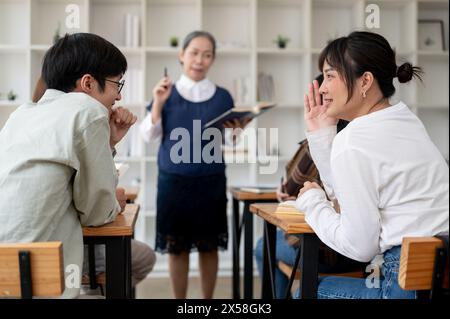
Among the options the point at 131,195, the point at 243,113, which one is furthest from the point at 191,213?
the point at 243,113

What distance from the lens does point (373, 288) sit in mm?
1110

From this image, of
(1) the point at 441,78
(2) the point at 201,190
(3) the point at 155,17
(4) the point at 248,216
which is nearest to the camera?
(1) the point at 441,78

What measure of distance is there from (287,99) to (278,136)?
26 centimetres

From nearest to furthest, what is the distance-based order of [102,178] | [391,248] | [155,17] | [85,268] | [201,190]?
1. [391,248]
2. [102,178]
3. [85,268]
4. [201,190]
5. [155,17]

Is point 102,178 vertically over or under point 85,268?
over

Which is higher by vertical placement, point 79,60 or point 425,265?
point 79,60

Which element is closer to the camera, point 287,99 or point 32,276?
point 32,276

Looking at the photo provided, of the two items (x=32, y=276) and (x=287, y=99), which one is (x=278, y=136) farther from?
(x=32, y=276)

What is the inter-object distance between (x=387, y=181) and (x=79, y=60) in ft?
2.16

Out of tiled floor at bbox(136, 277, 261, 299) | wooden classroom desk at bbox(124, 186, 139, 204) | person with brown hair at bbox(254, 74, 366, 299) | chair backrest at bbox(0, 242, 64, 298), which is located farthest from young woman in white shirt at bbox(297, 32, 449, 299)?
tiled floor at bbox(136, 277, 261, 299)

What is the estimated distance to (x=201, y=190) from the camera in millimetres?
2346

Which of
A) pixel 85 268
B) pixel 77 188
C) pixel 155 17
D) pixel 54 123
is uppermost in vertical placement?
pixel 155 17

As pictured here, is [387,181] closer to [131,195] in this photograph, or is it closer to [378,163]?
[378,163]
